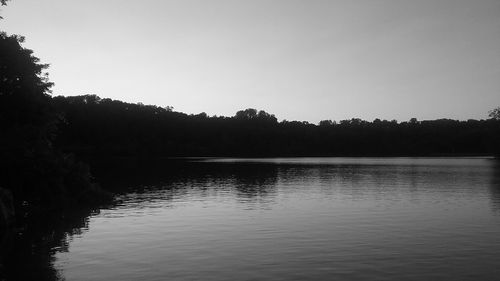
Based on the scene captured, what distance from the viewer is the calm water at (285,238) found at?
2569cm

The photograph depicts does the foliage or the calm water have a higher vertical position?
the foliage

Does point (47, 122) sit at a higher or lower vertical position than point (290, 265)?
higher

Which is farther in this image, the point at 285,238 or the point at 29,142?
the point at 29,142

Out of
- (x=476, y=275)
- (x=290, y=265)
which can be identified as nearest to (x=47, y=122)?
(x=290, y=265)

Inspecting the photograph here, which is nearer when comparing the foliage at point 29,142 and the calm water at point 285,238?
the calm water at point 285,238

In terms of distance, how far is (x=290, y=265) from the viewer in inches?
1056

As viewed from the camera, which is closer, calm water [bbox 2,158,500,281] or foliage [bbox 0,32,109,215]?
calm water [bbox 2,158,500,281]

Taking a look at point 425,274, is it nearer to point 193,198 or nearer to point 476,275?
point 476,275

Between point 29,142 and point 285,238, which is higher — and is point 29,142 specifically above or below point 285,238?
above

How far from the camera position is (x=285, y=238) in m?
35.7

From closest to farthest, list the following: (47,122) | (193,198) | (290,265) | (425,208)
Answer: (290,265)
(425,208)
(47,122)
(193,198)

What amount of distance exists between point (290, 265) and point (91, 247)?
14295 mm

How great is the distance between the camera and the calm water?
25688 millimetres

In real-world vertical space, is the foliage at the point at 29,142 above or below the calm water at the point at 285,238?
above
